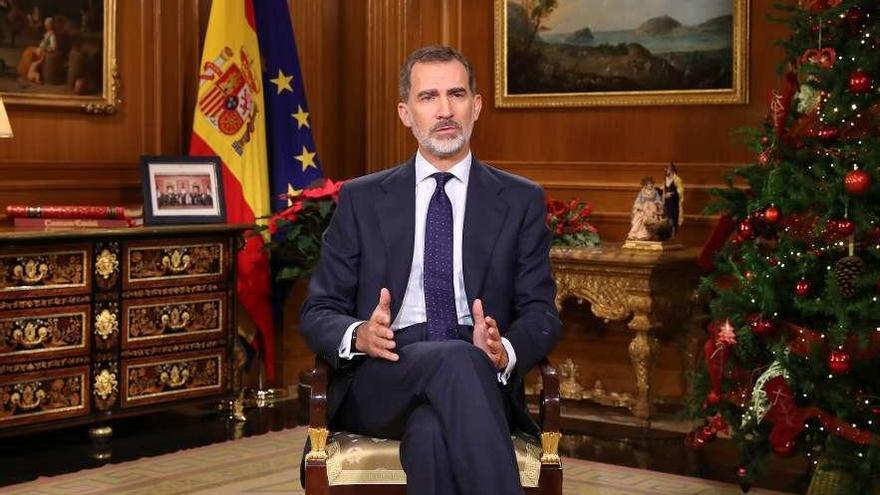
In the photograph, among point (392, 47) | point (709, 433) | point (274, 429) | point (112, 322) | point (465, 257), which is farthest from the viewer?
point (392, 47)

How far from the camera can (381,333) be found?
3.67 meters

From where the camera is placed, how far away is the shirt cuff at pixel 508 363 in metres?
3.78

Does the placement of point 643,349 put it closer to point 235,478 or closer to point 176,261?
point 235,478

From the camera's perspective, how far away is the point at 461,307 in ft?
13.1

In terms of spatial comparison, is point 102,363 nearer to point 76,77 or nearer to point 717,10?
point 76,77

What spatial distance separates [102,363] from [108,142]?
133cm

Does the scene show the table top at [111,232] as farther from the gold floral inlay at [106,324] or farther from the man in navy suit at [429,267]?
the man in navy suit at [429,267]

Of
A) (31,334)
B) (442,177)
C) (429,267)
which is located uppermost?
(442,177)

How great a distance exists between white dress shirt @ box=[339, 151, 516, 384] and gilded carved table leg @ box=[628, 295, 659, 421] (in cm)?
300

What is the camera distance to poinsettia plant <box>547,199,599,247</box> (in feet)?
24.0

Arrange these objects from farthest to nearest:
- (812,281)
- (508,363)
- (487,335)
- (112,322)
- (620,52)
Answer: (620,52) → (112,322) → (812,281) → (508,363) → (487,335)

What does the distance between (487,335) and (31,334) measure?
10.5 ft

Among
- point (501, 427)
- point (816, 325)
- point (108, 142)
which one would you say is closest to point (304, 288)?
point (108, 142)

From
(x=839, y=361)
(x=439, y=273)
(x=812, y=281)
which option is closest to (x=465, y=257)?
(x=439, y=273)
